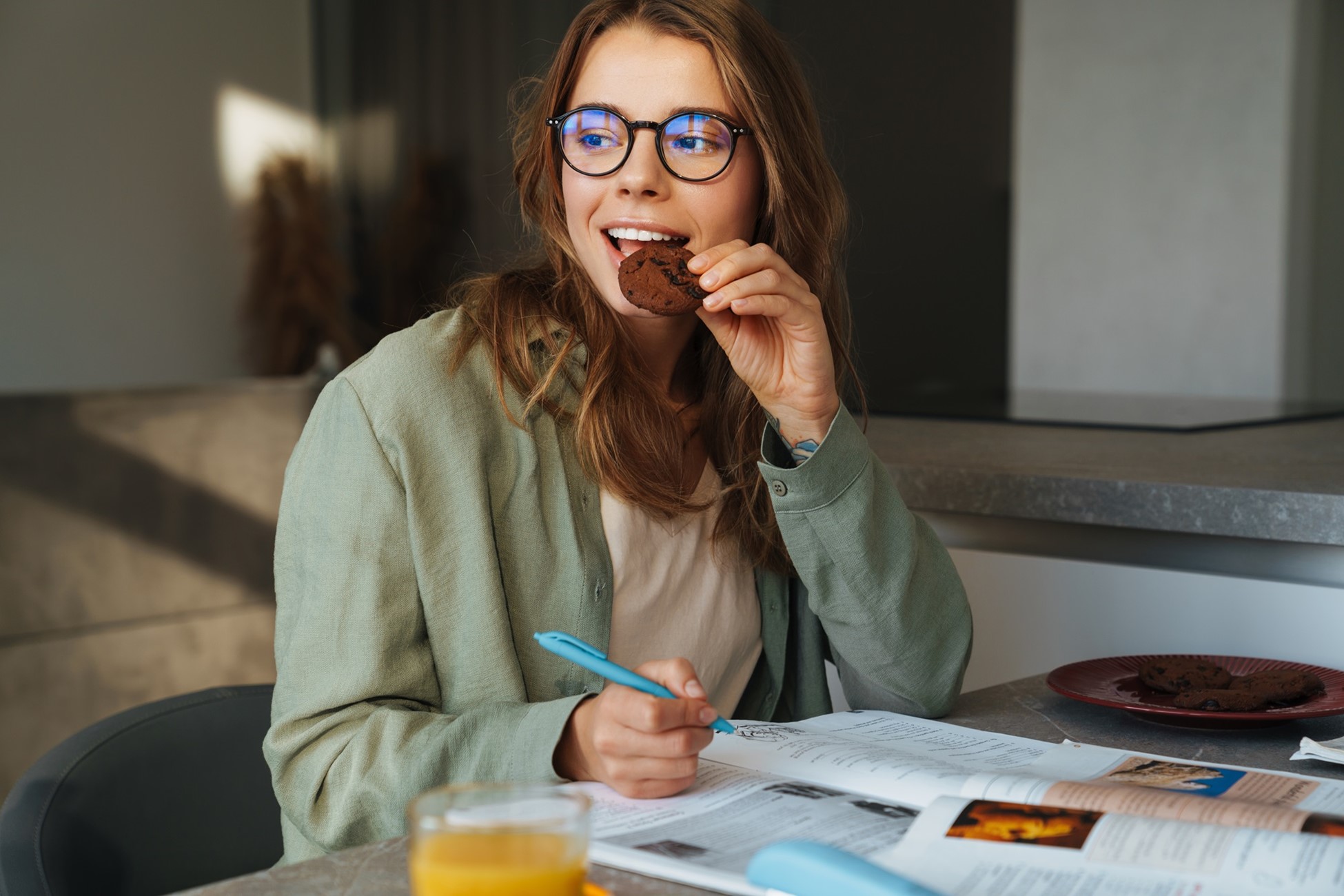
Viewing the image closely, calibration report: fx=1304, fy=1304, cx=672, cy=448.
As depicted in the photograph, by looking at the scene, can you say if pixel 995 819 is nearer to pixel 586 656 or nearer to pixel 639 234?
pixel 586 656

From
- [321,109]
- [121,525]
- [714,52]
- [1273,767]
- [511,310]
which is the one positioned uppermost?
[321,109]

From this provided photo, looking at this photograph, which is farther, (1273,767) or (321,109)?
(321,109)

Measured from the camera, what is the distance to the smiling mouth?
1199mm

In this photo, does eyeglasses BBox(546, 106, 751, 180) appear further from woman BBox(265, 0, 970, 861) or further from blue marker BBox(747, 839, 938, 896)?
blue marker BBox(747, 839, 938, 896)

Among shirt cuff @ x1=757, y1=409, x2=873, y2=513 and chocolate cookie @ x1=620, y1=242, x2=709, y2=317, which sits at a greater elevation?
chocolate cookie @ x1=620, y1=242, x2=709, y2=317

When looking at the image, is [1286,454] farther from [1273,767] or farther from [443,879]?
[443,879]

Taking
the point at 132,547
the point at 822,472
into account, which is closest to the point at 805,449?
the point at 822,472

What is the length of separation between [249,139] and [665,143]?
11.1 ft

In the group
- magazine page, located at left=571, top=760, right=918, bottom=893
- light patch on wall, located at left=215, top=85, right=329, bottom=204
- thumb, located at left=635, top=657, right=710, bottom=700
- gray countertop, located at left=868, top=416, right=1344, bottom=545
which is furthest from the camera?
light patch on wall, located at left=215, top=85, right=329, bottom=204

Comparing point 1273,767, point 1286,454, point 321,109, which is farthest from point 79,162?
point 1273,767

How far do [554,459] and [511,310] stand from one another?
0.16m

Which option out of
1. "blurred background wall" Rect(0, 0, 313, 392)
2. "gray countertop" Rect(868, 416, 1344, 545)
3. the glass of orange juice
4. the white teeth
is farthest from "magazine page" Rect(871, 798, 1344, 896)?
"blurred background wall" Rect(0, 0, 313, 392)

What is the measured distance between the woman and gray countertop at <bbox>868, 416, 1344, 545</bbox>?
448mm

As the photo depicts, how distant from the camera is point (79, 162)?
3887mm
